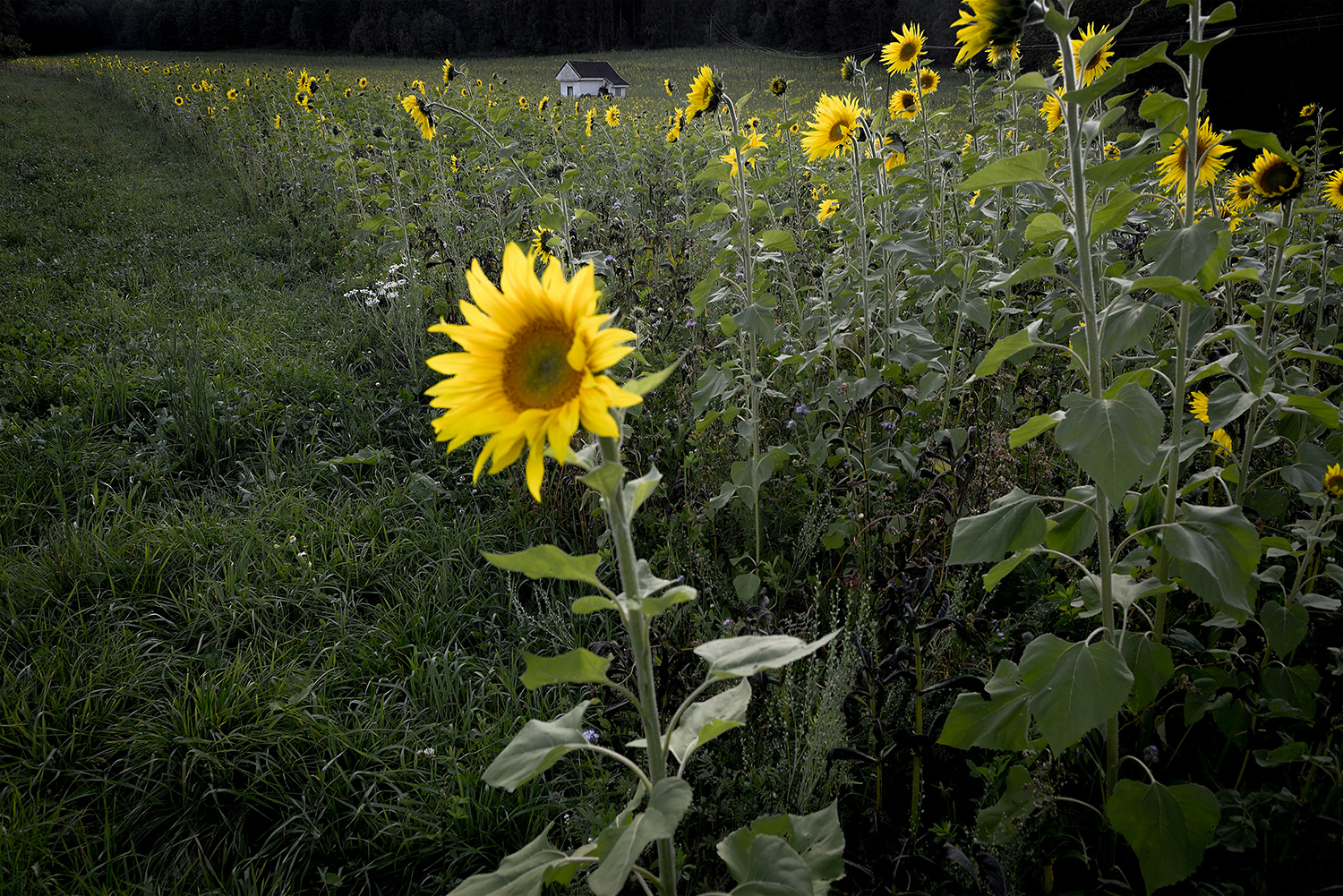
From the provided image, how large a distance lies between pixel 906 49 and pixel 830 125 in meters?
1.58

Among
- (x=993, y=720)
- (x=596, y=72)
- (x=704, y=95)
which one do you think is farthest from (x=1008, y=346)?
(x=596, y=72)

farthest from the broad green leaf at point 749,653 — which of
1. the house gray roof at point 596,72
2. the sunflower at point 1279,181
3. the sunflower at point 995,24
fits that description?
the house gray roof at point 596,72

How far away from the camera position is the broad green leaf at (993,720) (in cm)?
137

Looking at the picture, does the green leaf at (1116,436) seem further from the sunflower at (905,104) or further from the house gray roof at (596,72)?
the house gray roof at (596,72)

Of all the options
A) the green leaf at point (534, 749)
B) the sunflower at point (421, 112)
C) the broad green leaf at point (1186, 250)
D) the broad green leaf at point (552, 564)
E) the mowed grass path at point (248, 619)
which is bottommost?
the mowed grass path at point (248, 619)

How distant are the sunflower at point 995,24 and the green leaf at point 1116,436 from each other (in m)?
0.75

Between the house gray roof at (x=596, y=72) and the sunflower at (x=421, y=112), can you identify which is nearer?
the sunflower at (x=421, y=112)

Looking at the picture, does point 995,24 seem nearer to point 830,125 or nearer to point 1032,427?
point 1032,427

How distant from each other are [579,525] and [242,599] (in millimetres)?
1182

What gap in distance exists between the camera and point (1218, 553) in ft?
4.10

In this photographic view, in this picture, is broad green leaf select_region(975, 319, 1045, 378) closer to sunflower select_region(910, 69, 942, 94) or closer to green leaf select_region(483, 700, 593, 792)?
green leaf select_region(483, 700, 593, 792)

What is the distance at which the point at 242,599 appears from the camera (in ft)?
7.85

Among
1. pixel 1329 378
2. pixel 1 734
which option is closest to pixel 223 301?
pixel 1 734

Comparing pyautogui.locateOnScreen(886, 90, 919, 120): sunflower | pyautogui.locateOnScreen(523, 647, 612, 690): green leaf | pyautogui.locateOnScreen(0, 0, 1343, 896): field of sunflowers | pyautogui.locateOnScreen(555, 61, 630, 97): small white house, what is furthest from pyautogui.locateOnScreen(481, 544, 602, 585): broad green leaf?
pyautogui.locateOnScreen(555, 61, 630, 97): small white house
